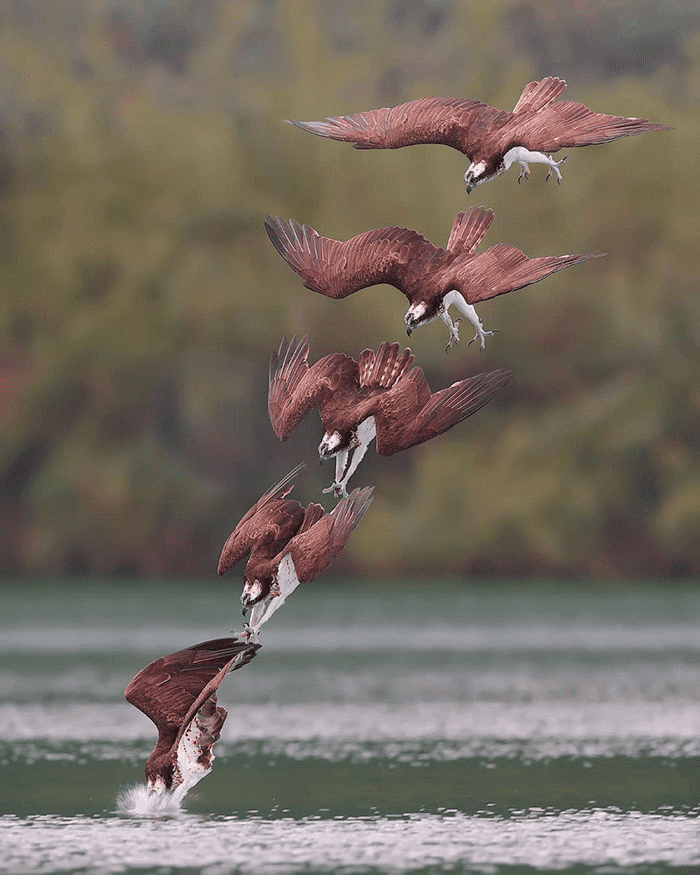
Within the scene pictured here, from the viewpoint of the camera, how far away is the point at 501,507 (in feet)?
177

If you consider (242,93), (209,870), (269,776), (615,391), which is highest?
(242,93)

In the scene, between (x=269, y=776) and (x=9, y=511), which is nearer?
(x=269, y=776)

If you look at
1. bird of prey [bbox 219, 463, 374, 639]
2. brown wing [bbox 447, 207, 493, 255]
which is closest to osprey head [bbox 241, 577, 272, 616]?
bird of prey [bbox 219, 463, 374, 639]

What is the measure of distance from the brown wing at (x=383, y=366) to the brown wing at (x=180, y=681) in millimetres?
3299

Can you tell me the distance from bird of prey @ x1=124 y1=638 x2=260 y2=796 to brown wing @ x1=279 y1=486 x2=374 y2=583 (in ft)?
6.41

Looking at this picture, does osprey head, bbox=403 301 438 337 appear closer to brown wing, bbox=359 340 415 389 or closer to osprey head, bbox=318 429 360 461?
brown wing, bbox=359 340 415 389

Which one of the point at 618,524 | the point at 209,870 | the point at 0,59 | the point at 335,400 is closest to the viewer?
the point at 335,400

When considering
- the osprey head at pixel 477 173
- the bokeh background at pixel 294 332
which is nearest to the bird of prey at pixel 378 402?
the osprey head at pixel 477 173

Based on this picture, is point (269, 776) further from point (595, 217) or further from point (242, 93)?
point (242, 93)

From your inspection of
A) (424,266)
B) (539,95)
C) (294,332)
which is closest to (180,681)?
(424,266)

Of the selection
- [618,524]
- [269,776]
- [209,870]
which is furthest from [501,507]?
[209,870]

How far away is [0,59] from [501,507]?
67.2 ft

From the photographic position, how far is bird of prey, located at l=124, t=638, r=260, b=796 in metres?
17.5

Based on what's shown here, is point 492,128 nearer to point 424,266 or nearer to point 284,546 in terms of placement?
point 424,266
